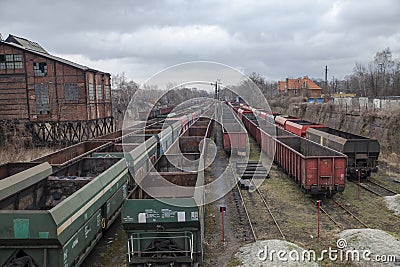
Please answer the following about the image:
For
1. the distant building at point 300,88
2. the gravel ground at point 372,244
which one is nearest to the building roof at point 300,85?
the distant building at point 300,88

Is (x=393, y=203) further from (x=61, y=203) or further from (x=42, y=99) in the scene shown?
(x=42, y=99)

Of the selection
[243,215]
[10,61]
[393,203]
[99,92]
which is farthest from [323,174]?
[10,61]

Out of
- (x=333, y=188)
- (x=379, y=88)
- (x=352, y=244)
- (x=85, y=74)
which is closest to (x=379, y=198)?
(x=333, y=188)

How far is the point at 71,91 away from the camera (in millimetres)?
26750

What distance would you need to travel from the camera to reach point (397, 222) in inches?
450

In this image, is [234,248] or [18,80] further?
[18,80]

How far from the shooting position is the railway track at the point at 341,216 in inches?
443

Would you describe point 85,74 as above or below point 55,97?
above

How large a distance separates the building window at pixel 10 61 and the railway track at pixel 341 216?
23.8 meters

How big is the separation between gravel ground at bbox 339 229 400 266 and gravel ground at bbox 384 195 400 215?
333 centimetres

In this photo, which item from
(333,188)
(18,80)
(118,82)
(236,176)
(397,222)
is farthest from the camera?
(118,82)

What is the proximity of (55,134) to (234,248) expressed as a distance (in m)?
21.9

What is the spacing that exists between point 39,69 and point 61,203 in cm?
2246

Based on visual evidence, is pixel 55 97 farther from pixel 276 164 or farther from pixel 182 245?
pixel 182 245
